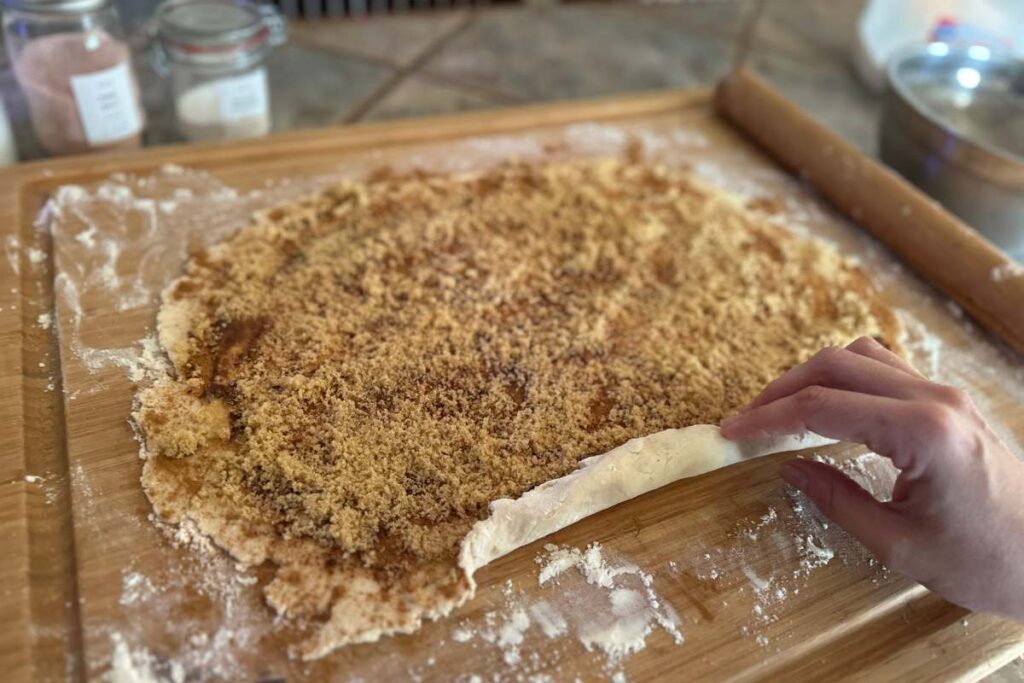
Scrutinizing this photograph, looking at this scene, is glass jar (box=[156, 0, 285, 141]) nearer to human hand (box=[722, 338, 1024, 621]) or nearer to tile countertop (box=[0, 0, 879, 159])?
tile countertop (box=[0, 0, 879, 159])

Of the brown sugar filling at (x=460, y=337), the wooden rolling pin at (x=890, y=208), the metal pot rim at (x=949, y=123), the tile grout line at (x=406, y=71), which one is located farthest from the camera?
the tile grout line at (x=406, y=71)

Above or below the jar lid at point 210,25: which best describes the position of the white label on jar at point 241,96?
below

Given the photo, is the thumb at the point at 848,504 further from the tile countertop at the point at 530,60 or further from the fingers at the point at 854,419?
the tile countertop at the point at 530,60

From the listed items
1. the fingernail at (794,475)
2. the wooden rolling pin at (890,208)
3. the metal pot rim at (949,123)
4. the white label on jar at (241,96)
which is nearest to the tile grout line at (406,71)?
the white label on jar at (241,96)

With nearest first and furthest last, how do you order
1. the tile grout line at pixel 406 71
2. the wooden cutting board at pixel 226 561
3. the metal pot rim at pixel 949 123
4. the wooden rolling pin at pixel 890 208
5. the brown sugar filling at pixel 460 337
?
the wooden cutting board at pixel 226 561 → the brown sugar filling at pixel 460 337 → the wooden rolling pin at pixel 890 208 → the metal pot rim at pixel 949 123 → the tile grout line at pixel 406 71

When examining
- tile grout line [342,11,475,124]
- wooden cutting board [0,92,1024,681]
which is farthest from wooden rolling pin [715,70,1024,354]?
tile grout line [342,11,475,124]

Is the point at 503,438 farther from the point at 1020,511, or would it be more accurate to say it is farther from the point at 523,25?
the point at 523,25

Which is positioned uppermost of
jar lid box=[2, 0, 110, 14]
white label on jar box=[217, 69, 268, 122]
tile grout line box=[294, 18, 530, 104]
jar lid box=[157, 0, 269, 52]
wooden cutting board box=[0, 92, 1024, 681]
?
jar lid box=[2, 0, 110, 14]
